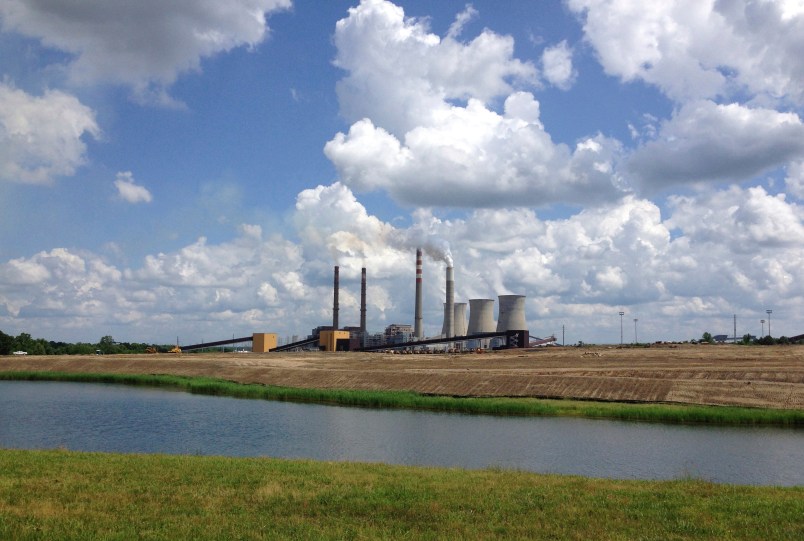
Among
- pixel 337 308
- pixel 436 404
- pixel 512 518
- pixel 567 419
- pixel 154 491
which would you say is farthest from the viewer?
pixel 337 308

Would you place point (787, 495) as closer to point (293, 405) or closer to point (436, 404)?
point (436, 404)

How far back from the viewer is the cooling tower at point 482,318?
139m

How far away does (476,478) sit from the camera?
18.6 meters

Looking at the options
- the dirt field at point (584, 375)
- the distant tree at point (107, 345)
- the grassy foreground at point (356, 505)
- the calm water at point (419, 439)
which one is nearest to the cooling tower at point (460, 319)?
the dirt field at point (584, 375)

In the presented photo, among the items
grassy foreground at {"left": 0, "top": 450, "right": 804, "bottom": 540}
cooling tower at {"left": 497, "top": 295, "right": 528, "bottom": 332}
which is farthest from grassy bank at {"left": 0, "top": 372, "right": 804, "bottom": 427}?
cooling tower at {"left": 497, "top": 295, "right": 528, "bottom": 332}

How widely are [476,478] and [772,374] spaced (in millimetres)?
47005

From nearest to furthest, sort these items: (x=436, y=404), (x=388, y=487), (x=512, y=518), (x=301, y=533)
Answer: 1. (x=301, y=533)
2. (x=512, y=518)
3. (x=388, y=487)
4. (x=436, y=404)

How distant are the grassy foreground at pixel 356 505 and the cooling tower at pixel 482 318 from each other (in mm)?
120289

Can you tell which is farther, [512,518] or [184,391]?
[184,391]

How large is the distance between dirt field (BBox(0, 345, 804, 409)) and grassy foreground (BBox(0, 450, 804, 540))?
3642cm

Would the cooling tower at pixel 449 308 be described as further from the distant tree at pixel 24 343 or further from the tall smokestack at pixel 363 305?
the distant tree at pixel 24 343

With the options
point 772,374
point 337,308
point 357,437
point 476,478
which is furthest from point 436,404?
point 337,308

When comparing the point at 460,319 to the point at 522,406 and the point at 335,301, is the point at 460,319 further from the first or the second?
the point at 522,406

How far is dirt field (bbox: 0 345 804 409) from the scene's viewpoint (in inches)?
2041
